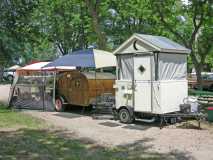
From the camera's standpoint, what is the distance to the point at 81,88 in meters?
16.5

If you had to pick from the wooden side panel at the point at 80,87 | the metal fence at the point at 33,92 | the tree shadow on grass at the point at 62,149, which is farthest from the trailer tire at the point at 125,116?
the metal fence at the point at 33,92

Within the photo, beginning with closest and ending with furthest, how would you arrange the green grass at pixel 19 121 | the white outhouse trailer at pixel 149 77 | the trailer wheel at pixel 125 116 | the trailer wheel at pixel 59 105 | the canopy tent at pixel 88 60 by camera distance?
the white outhouse trailer at pixel 149 77, the green grass at pixel 19 121, the trailer wheel at pixel 125 116, the canopy tent at pixel 88 60, the trailer wheel at pixel 59 105

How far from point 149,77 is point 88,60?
13.1ft

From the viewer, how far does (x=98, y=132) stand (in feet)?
38.8

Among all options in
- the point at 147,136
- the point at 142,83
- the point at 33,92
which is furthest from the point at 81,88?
the point at 147,136

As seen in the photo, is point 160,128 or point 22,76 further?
point 22,76

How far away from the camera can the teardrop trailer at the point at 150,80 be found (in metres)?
12.8

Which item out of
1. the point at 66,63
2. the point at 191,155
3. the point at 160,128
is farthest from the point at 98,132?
the point at 66,63

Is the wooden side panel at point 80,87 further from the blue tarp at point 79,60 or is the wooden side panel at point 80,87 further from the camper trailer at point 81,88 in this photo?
the blue tarp at point 79,60

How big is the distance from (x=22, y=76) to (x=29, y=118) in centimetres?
499

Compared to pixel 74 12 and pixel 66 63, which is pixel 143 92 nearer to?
pixel 66 63

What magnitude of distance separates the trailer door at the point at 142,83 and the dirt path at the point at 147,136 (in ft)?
2.11

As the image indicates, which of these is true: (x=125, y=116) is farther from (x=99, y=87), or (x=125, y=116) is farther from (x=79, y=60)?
(x=79, y=60)

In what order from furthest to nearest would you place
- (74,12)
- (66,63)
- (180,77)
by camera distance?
(74,12)
(66,63)
(180,77)
